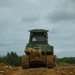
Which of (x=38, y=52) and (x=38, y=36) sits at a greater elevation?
(x=38, y=36)

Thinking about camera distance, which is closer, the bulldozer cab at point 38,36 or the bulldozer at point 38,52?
the bulldozer at point 38,52

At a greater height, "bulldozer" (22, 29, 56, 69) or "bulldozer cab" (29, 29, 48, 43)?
"bulldozer cab" (29, 29, 48, 43)

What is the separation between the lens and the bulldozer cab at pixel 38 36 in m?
27.8

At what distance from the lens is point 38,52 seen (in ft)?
84.3

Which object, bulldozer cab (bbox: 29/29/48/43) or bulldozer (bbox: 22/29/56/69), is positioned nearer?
bulldozer (bbox: 22/29/56/69)

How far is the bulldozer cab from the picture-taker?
2780 cm

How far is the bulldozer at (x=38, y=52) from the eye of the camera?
26.1m

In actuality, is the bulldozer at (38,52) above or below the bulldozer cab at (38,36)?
below

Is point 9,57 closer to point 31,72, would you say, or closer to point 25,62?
point 25,62

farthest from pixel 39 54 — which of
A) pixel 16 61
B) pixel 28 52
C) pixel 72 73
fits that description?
pixel 16 61

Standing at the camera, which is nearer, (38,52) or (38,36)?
(38,52)

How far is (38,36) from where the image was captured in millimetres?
28000

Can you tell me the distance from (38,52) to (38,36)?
2610mm

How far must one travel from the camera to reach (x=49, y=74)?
21.9 metres
